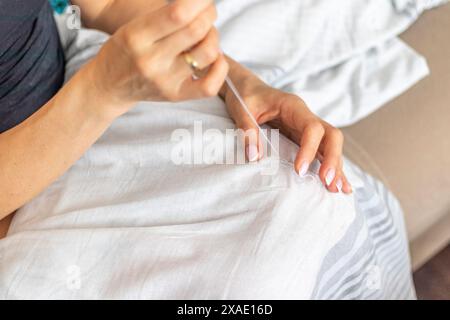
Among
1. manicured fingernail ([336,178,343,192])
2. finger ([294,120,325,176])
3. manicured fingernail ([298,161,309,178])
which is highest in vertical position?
finger ([294,120,325,176])

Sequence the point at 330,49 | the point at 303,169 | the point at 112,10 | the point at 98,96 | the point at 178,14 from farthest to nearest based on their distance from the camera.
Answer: the point at 330,49 → the point at 112,10 → the point at 303,169 → the point at 98,96 → the point at 178,14

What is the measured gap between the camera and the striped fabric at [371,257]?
0.68 m

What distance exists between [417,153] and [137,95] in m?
0.57

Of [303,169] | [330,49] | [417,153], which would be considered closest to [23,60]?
[303,169]

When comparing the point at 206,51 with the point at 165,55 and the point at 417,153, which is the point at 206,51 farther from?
the point at 417,153

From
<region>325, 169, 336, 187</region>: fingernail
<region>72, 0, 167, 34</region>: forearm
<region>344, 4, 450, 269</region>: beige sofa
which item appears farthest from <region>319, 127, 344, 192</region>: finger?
<region>72, 0, 167, 34</region>: forearm

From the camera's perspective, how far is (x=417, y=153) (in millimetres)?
952

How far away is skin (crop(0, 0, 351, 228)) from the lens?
48 cm

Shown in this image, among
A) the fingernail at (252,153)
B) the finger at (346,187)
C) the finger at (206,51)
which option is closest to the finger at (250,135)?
the fingernail at (252,153)

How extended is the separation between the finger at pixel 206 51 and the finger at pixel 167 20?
0.03m

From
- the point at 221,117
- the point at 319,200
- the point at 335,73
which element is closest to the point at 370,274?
the point at 319,200

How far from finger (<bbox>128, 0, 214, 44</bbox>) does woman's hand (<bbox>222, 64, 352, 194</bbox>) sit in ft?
0.84

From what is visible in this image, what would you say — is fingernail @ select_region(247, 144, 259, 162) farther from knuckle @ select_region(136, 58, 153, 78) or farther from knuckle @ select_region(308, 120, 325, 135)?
knuckle @ select_region(136, 58, 153, 78)
